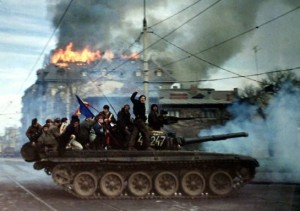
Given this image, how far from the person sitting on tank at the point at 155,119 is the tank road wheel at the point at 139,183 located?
1.59m

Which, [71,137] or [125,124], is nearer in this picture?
[71,137]

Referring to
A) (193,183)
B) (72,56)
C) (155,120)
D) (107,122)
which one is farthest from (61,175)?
(72,56)

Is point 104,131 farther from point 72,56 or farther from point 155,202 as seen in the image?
point 72,56

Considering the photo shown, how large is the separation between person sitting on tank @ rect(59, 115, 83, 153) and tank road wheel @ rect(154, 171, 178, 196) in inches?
97.0

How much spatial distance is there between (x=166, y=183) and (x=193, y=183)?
0.77m

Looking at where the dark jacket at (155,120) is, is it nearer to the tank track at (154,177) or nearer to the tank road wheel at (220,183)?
the tank track at (154,177)

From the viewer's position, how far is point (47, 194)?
522 inches

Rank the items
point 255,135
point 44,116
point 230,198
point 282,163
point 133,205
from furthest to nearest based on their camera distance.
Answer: point 44,116, point 255,135, point 282,163, point 230,198, point 133,205

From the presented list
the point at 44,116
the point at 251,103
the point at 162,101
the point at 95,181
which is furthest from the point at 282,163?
the point at 44,116

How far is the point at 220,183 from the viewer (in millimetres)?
12914

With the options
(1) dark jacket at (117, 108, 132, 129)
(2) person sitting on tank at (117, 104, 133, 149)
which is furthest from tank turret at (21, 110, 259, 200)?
(1) dark jacket at (117, 108, 132, 129)

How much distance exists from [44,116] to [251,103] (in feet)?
107

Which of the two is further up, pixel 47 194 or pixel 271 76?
pixel 271 76

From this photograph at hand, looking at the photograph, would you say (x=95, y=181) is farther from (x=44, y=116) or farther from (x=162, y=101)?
(x=44, y=116)
